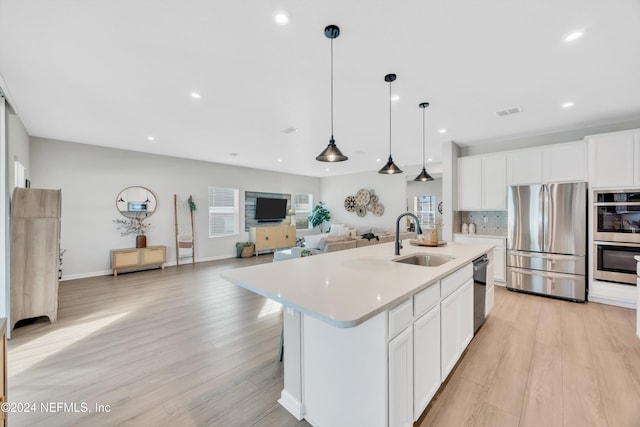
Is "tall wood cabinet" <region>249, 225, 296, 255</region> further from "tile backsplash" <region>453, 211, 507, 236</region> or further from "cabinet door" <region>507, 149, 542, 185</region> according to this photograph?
"cabinet door" <region>507, 149, 542, 185</region>

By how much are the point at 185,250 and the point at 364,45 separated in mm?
6319

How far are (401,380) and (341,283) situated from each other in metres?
0.58

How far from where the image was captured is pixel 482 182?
475 centimetres

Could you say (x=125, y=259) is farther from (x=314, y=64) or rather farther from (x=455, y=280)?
(x=455, y=280)

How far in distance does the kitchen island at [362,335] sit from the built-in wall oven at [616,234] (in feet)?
10.3

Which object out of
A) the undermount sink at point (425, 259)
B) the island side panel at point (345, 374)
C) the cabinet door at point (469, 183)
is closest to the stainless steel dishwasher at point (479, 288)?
the undermount sink at point (425, 259)

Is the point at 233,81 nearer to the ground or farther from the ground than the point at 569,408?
farther from the ground

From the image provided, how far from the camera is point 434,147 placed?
5.43 m

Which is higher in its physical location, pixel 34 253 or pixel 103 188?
pixel 103 188

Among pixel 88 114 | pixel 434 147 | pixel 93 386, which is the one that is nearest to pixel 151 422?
pixel 93 386

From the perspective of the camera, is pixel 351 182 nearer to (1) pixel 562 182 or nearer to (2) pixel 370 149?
(2) pixel 370 149

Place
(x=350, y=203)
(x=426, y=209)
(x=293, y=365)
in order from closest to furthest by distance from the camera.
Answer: (x=293, y=365) < (x=350, y=203) < (x=426, y=209)

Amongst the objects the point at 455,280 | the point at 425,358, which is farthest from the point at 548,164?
the point at 425,358

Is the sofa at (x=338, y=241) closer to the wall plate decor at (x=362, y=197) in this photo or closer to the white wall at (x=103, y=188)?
the wall plate decor at (x=362, y=197)
